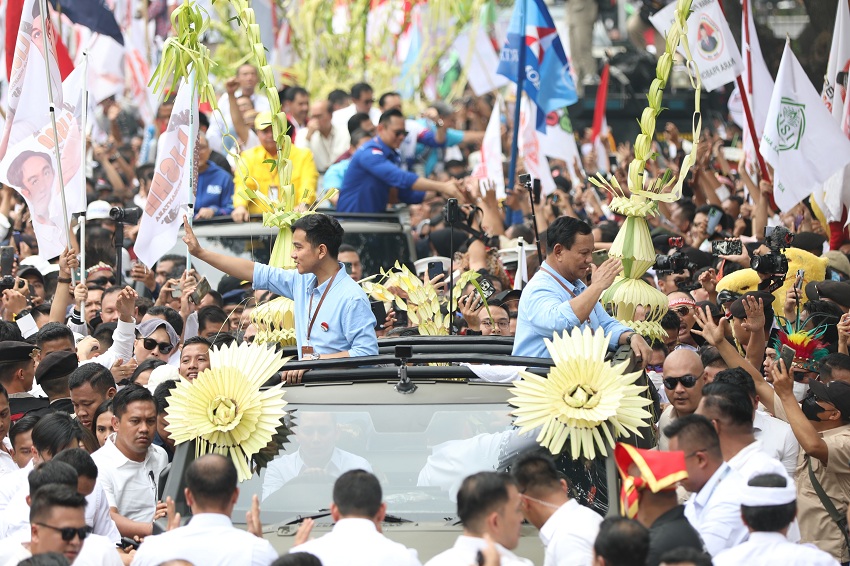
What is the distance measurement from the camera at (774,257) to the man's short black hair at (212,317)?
4.05m

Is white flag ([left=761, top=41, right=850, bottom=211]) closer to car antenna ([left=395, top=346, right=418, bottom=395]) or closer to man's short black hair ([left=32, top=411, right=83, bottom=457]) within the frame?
car antenna ([left=395, top=346, right=418, bottom=395])

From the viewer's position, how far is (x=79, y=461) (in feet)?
22.3

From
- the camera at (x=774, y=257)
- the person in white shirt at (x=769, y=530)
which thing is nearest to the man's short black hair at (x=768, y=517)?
the person in white shirt at (x=769, y=530)

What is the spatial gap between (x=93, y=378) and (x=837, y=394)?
427 cm

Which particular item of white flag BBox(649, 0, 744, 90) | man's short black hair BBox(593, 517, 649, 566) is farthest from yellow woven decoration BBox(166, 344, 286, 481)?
white flag BBox(649, 0, 744, 90)

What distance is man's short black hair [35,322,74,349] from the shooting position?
985 cm

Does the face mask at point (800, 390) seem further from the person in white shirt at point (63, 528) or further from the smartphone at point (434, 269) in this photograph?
the person in white shirt at point (63, 528)

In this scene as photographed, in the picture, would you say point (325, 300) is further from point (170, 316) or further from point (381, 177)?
point (381, 177)

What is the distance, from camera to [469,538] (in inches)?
218

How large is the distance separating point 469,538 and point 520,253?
23.1 ft

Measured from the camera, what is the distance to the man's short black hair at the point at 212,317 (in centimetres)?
1127

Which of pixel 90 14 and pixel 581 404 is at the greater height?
pixel 90 14

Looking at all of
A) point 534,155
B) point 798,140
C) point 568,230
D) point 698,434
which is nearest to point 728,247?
point 798,140

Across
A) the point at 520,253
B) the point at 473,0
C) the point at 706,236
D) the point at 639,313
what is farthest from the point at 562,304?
the point at 473,0
